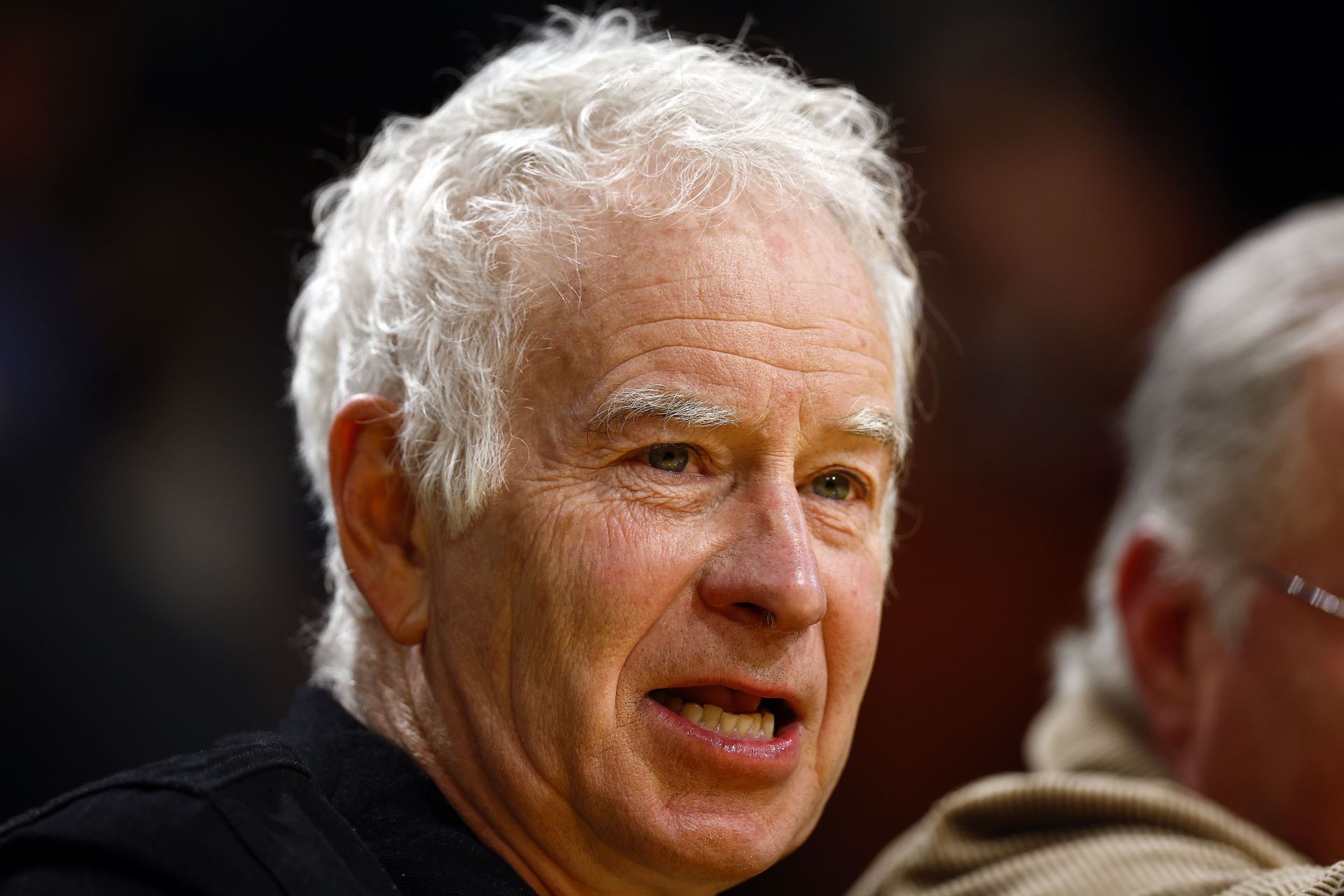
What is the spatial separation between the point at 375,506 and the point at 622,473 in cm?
34

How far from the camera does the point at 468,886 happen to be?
135 cm

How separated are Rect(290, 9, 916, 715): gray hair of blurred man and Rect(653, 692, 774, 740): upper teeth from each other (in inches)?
12.6

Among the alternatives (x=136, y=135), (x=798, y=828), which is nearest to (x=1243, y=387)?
(x=798, y=828)

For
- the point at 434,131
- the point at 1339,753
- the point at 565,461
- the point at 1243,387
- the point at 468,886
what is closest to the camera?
the point at 468,886

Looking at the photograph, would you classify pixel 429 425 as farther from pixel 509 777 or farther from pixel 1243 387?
pixel 1243 387

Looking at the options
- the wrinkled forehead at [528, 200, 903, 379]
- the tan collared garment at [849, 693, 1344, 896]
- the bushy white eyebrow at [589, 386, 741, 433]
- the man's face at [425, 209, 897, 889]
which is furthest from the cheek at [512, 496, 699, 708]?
the tan collared garment at [849, 693, 1344, 896]

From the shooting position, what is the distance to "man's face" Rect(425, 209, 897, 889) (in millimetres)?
1403

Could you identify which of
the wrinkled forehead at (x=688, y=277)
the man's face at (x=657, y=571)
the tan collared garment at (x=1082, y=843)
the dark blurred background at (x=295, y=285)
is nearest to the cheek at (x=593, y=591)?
the man's face at (x=657, y=571)

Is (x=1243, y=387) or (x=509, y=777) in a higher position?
(x=1243, y=387)

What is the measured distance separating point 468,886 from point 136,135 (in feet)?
6.73

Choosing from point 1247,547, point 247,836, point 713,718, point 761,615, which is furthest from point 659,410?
point 1247,547

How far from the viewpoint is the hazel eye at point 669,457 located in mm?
1462

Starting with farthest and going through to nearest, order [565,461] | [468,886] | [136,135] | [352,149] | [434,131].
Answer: [352,149]
[136,135]
[434,131]
[565,461]
[468,886]

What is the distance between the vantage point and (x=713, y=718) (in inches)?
56.9
